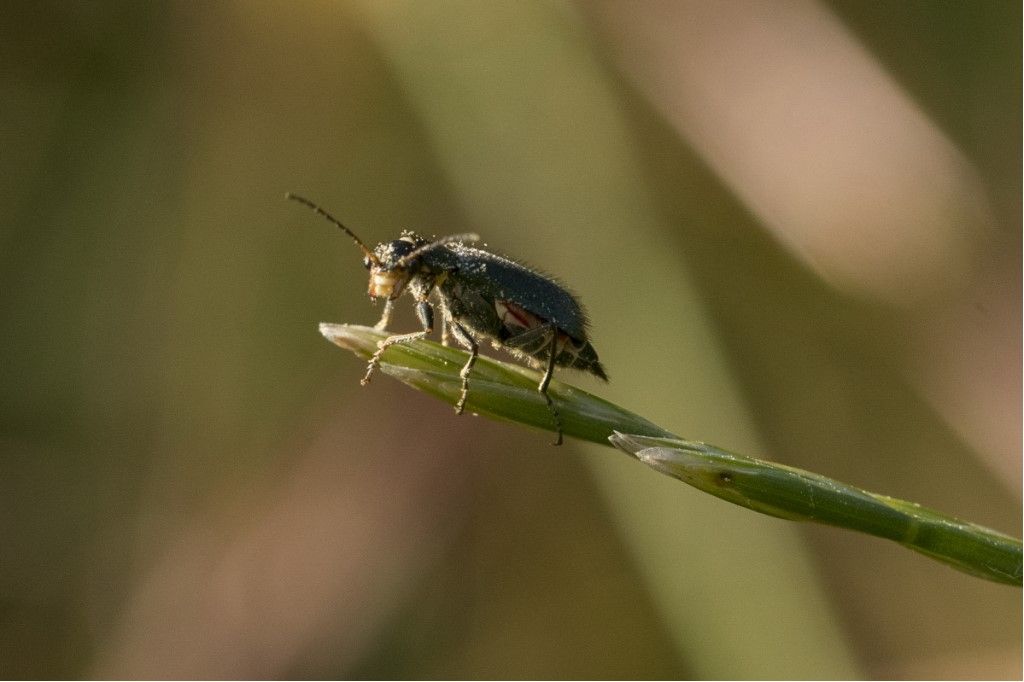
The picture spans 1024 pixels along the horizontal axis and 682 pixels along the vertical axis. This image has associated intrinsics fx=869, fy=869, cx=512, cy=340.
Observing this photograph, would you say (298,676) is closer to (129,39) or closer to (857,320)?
(857,320)

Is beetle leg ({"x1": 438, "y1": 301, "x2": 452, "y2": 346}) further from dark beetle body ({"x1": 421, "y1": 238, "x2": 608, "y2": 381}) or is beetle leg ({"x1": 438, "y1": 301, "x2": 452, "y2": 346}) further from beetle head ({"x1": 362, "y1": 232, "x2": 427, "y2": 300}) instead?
beetle head ({"x1": 362, "y1": 232, "x2": 427, "y2": 300})

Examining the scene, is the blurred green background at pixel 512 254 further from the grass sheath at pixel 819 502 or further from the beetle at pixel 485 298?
the grass sheath at pixel 819 502

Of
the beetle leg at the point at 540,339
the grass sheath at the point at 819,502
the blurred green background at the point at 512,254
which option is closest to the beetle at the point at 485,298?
the beetle leg at the point at 540,339

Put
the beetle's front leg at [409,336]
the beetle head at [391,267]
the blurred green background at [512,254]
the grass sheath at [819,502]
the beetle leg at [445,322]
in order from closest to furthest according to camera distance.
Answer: the grass sheath at [819,502] < the beetle's front leg at [409,336] < the beetle head at [391,267] < the beetle leg at [445,322] < the blurred green background at [512,254]

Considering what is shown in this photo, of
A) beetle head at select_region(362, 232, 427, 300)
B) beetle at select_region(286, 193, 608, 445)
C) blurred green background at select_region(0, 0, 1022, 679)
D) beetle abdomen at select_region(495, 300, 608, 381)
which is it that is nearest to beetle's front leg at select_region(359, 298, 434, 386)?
beetle at select_region(286, 193, 608, 445)

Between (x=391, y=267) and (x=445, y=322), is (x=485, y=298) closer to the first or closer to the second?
(x=445, y=322)

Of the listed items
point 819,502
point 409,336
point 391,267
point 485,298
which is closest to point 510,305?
point 485,298
